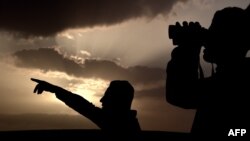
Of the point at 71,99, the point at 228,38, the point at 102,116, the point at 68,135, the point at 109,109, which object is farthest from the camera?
the point at 68,135

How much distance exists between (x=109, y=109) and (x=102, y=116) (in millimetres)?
604

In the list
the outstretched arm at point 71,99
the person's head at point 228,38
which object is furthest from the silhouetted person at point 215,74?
the outstretched arm at point 71,99

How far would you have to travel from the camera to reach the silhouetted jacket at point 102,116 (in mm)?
5320

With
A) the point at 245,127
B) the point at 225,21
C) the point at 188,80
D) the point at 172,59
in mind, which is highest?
the point at 225,21

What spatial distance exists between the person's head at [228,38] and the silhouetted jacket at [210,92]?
0.28ft

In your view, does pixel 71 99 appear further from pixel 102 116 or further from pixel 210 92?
pixel 210 92

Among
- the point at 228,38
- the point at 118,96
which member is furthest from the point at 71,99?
the point at 228,38

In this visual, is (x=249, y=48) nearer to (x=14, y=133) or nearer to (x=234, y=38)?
(x=234, y=38)

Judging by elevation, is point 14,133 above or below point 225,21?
below

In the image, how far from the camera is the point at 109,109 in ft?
19.6

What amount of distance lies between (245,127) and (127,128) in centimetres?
304

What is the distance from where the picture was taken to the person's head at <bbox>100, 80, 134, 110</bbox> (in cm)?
600

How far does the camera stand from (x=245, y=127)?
2516mm

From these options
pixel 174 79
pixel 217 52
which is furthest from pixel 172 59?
pixel 217 52
